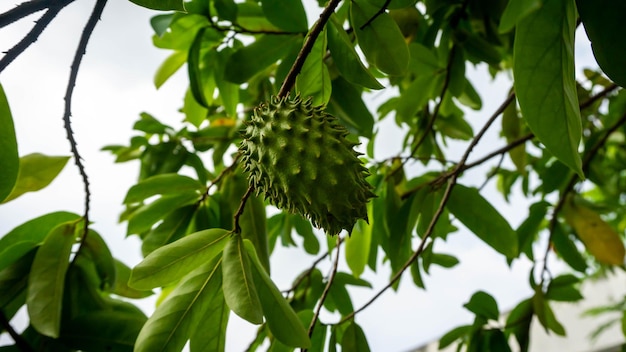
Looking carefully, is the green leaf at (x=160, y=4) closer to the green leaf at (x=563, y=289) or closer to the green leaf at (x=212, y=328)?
the green leaf at (x=212, y=328)

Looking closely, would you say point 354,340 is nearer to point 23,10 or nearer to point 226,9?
point 226,9

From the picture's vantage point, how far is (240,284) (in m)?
1.08

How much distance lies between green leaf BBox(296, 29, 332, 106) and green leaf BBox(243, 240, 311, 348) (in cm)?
54

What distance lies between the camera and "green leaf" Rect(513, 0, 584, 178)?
88cm

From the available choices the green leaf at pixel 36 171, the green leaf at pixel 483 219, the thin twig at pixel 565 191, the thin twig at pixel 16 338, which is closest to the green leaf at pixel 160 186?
the green leaf at pixel 36 171

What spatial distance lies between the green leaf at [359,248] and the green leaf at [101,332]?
0.74 m

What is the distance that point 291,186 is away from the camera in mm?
1233

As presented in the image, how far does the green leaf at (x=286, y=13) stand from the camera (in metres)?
1.63

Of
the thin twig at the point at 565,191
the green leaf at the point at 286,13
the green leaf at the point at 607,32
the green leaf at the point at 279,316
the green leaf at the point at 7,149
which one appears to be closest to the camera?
the green leaf at the point at 607,32

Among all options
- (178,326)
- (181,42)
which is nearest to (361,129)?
(181,42)

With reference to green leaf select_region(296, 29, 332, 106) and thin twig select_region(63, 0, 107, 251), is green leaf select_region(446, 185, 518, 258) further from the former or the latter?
thin twig select_region(63, 0, 107, 251)

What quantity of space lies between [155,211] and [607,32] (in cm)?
141

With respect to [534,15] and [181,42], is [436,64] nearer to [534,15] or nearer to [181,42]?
[181,42]

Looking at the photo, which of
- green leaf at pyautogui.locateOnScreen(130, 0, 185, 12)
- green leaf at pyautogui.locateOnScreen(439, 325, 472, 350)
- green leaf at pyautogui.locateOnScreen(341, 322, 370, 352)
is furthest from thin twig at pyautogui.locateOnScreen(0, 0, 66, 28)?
green leaf at pyautogui.locateOnScreen(439, 325, 472, 350)
